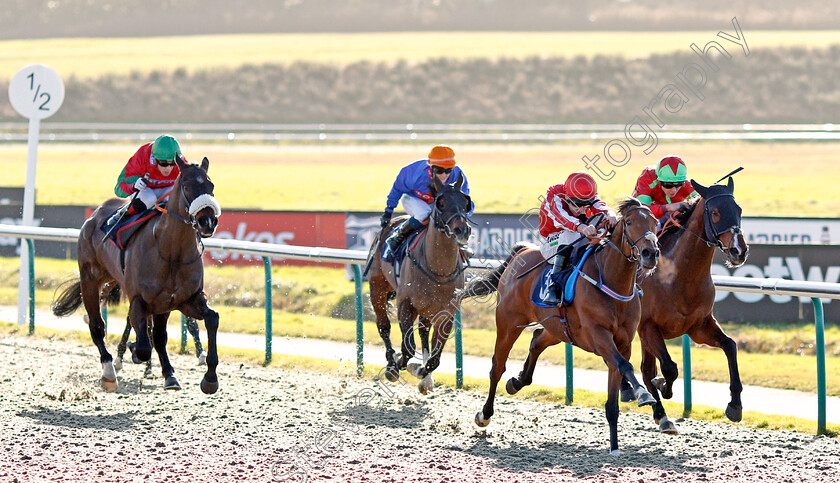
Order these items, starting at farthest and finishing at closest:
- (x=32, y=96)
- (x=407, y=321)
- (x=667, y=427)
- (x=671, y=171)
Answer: (x=32, y=96)
(x=407, y=321)
(x=671, y=171)
(x=667, y=427)

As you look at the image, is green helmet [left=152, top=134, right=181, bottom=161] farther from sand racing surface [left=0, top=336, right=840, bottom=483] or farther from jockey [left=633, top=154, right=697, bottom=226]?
jockey [left=633, top=154, right=697, bottom=226]

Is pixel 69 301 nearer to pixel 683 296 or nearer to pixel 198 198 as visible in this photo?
pixel 198 198

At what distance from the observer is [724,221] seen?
652cm

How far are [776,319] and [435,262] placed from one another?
15.9ft

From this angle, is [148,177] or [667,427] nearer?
[667,427]

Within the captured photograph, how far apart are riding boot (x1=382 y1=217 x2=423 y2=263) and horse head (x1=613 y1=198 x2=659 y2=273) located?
6.41ft

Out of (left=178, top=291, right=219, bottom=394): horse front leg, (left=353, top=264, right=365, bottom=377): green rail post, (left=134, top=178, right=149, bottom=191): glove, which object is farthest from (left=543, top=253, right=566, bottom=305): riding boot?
(left=134, top=178, right=149, bottom=191): glove

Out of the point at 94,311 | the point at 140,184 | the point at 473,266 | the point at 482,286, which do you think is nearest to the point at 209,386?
the point at 140,184

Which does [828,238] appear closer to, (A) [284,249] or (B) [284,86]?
(A) [284,249]

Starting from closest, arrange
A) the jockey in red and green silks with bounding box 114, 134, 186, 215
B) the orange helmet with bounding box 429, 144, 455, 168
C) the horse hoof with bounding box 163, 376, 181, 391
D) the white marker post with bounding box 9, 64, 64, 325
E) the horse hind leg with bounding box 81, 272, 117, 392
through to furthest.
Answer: the horse hoof with bounding box 163, 376, 181, 391 → the orange helmet with bounding box 429, 144, 455, 168 → the jockey in red and green silks with bounding box 114, 134, 186, 215 → the horse hind leg with bounding box 81, 272, 117, 392 → the white marker post with bounding box 9, 64, 64, 325

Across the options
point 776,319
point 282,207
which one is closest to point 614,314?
point 776,319

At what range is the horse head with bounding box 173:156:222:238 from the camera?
6707 mm

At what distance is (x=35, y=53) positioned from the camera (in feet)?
161

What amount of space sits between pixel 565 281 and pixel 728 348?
1.15 meters
